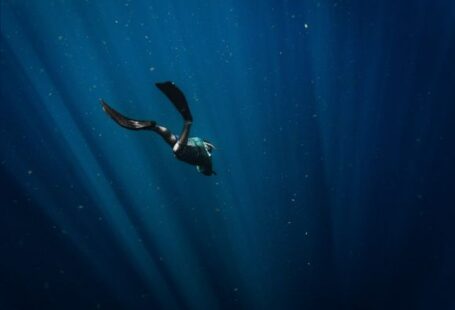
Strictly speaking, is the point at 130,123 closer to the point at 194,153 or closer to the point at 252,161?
the point at 194,153

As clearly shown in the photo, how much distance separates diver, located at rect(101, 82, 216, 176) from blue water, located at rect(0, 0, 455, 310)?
6.41 feet

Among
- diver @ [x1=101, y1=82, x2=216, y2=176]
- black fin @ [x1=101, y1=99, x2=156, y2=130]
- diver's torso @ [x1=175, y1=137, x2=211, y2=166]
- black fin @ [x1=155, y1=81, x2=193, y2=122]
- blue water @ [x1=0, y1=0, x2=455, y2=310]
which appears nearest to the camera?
black fin @ [x1=155, y1=81, x2=193, y2=122]

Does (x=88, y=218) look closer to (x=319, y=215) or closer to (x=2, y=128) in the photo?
(x=2, y=128)

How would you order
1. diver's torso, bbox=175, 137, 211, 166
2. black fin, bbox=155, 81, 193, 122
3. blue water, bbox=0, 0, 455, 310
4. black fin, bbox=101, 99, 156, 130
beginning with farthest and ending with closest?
blue water, bbox=0, 0, 455, 310 → diver's torso, bbox=175, 137, 211, 166 → black fin, bbox=101, 99, 156, 130 → black fin, bbox=155, 81, 193, 122

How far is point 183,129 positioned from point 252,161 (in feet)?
10.8

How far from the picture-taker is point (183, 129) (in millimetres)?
2920

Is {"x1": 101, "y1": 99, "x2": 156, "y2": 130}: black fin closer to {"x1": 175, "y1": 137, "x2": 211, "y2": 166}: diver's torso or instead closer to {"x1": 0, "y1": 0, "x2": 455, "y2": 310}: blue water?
{"x1": 175, "y1": 137, "x2": 211, "y2": 166}: diver's torso

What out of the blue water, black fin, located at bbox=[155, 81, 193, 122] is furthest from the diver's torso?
the blue water

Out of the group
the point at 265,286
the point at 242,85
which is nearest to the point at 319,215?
the point at 265,286

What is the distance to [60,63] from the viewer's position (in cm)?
445

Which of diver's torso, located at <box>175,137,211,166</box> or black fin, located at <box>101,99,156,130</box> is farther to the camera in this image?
diver's torso, located at <box>175,137,211,166</box>

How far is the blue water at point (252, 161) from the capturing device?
4.74 metres

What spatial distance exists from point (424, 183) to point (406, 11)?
3.16 metres

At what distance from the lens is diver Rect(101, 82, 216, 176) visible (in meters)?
2.73
